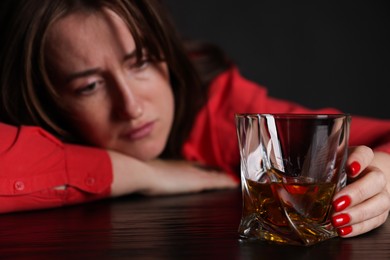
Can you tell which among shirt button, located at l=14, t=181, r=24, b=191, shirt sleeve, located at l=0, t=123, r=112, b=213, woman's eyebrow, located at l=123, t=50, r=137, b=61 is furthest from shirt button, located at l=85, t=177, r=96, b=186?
woman's eyebrow, located at l=123, t=50, r=137, b=61

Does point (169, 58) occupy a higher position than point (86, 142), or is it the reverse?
point (169, 58)

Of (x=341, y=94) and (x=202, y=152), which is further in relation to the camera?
(x=341, y=94)

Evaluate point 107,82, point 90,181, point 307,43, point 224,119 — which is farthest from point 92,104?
point 307,43

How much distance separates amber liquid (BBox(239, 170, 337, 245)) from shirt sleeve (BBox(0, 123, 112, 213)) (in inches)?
17.1

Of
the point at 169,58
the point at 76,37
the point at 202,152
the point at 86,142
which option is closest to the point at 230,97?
the point at 202,152

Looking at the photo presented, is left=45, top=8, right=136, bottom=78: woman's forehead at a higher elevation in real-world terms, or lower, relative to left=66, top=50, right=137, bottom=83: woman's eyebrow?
higher

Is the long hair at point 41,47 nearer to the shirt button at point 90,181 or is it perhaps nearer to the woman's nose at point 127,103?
the woman's nose at point 127,103

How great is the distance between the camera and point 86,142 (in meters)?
1.31

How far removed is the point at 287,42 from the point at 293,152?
1.37m

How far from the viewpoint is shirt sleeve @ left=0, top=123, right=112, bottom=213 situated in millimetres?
980

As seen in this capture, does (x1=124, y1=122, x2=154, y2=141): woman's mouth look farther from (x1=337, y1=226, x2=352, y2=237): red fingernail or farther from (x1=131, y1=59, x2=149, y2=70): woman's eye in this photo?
(x1=337, y1=226, x2=352, y2=237): red fingernail

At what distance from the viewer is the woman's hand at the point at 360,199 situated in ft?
2.25

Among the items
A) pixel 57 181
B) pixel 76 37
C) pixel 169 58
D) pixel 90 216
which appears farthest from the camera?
pixel 169 58

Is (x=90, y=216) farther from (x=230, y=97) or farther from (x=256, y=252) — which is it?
(x=230, y=97)
